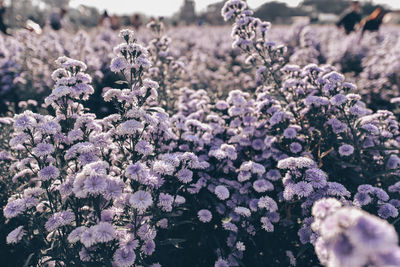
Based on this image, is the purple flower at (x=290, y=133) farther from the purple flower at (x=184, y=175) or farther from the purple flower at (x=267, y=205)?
the purple flower at (x=184, y=175)

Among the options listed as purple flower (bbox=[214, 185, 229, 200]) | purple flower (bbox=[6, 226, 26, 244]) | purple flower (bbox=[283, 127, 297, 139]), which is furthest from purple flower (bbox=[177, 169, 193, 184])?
purple flower (bbox=[6, 226, 26, 244])

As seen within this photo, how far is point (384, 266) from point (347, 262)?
4.8 inches

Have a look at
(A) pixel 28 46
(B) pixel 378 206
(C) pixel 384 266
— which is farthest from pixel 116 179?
(A) pixel 28 46

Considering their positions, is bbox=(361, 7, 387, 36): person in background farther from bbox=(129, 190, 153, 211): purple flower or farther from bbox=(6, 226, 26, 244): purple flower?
bbox=(6, 226, 26, 244): purple flower

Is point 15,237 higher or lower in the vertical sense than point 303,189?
lower

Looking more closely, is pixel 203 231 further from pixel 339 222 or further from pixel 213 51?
pixel 213 51

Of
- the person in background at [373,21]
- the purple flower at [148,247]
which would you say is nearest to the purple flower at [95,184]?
the purple flower at [148,247]

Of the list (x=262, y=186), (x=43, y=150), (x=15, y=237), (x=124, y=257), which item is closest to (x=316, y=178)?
→ (x=262, y=186)

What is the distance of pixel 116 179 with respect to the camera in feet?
7.36

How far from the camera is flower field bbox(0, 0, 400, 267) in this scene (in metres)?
2.28

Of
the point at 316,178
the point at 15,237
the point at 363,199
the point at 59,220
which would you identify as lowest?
the point at 15,237

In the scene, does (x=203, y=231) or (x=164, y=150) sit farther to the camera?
(x=164, y=150)

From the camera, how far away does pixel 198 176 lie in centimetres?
356

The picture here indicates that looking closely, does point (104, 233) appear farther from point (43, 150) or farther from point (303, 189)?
point (303, 189)
